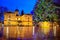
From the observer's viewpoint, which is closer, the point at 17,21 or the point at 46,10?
the point at 46,10

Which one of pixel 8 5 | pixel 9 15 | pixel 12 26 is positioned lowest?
pixel 12 26

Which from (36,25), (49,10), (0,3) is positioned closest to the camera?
(49,10)

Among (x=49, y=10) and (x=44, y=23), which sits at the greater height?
(x=49, y=10)

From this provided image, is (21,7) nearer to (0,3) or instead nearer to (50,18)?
(0,3)

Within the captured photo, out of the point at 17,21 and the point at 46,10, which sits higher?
the point at 46,10

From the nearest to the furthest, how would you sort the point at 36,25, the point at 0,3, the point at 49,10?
the point at 49,10 → the point at 36,25 → the point at 0,3

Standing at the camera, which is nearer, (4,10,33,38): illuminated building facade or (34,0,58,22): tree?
(34,0,58,22): tree

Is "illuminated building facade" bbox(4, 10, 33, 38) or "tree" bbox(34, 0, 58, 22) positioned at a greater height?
"tree" bbox(34, 0, 58, 22)

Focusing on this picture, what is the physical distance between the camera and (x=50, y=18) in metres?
6.75

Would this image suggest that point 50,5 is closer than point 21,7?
Yes


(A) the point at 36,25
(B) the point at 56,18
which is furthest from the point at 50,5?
(A) the point at 36,25

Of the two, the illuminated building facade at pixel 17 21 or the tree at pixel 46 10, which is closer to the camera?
the tree at pixel 46 10

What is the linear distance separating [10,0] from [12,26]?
1.79 m

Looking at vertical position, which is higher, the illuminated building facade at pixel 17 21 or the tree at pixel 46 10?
the tree at pixel 46 10
